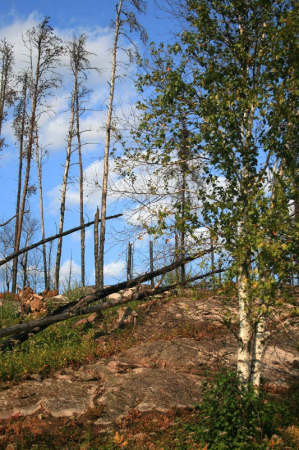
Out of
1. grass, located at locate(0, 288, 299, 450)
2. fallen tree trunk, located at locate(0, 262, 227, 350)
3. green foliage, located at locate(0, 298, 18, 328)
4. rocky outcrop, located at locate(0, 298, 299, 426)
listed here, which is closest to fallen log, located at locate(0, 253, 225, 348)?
fallen tree trunk, located at locate(0, 262, 227, 350)

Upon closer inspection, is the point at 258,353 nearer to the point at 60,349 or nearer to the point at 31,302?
the point at 60,349

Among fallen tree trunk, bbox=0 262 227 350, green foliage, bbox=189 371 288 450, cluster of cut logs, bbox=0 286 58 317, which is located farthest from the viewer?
cluster of cut logs, bbox=0 286 58 317

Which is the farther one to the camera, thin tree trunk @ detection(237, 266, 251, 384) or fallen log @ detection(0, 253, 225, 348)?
fallen log @ detection(0, 253, 225, 348)

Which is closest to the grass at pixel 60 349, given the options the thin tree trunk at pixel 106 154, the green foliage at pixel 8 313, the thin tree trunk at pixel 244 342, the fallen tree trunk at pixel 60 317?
the fallen tree trunk at pixel 60 317

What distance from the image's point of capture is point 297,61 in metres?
7.78

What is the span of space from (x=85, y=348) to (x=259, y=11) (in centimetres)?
975

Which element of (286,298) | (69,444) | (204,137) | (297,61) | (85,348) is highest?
(297,61)

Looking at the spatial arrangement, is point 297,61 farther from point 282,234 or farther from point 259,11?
point 282,234

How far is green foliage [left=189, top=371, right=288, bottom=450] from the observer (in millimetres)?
6941

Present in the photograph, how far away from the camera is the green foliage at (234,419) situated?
694 centimetres

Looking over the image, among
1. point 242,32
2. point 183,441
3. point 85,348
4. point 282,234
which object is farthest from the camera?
point 85,348

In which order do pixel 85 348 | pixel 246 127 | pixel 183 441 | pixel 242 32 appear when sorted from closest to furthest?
pixel 183 441
pixel 246 127
pixel 242 32
pixel 85 348

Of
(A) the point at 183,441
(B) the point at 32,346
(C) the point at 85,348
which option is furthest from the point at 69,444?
(B) the point at 32,346

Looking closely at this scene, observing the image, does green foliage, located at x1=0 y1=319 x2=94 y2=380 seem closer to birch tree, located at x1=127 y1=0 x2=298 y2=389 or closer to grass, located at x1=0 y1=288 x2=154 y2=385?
grass, located at x1=0 y1=288 x2=154 y2=385
